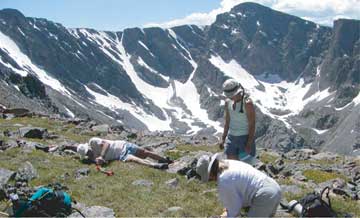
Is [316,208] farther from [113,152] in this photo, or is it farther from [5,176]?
[113,152]

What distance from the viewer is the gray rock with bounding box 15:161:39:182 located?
20.3 meters

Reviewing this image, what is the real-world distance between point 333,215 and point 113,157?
42.9ft

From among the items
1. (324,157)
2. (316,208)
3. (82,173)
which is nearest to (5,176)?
(82,173)

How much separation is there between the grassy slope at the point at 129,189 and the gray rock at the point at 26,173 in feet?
1.09

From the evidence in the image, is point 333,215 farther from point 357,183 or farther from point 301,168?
point 301,168

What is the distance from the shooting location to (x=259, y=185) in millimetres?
11727

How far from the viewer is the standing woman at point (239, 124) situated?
697 inches

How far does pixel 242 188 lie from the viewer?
1169cm

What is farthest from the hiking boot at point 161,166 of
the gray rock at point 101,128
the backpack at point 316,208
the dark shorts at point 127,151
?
A: the gray rock at point 101,128

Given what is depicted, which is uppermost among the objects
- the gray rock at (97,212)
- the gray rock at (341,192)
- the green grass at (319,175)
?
the gray rock at (341,192)

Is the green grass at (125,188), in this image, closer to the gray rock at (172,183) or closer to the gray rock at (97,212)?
the gray rock at (172,183)

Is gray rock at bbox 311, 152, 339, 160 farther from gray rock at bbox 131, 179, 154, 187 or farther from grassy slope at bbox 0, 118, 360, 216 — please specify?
gray rock at bbox 131, 179, 154, 187

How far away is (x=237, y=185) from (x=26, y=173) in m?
12.4

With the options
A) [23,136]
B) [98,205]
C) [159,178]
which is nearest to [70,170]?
[159,178]
